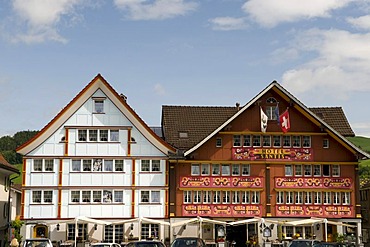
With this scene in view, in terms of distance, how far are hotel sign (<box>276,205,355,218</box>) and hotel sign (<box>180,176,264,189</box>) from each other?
280cm

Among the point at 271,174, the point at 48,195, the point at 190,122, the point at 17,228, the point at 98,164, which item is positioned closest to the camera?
the point at 48,195

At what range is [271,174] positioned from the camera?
179ft

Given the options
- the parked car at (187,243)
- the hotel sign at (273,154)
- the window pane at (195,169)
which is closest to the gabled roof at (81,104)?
the window pane at (195,169)

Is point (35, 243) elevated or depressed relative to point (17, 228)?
elevated

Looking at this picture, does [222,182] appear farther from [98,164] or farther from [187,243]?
[187,243]

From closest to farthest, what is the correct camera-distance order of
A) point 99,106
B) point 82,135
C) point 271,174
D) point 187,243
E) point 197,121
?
point 187,243
point 82,135
point 99,106
point 271,174
point 197,121

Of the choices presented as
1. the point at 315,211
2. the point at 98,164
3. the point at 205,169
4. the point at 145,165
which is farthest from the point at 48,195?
the point at 315,211

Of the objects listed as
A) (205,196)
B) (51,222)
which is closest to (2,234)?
(51,222)

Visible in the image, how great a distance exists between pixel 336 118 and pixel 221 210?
→ 51.4ft

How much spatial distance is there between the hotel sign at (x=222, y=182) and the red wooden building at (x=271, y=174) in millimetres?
85

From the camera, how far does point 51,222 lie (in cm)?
5194

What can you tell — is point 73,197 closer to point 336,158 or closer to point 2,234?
point 2,234

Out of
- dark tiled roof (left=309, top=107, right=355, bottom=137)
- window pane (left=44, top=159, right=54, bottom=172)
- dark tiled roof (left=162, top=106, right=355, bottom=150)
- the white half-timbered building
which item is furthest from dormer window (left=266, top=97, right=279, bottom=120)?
window pane (left=44, top=159, right=54, bottom=172)

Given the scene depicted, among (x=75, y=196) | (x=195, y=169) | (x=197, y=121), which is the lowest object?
(x=75, y=196)
